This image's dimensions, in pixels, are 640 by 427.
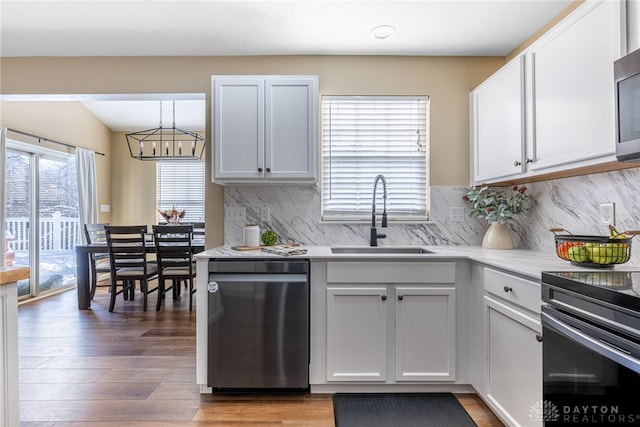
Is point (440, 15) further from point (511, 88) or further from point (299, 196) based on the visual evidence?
point (299, 196)

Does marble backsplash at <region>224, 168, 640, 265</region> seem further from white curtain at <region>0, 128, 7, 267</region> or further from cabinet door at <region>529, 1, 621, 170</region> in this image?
white curtain at <region>0, 128, 7, 267</region>

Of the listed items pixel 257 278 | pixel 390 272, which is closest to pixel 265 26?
pixel 257 278

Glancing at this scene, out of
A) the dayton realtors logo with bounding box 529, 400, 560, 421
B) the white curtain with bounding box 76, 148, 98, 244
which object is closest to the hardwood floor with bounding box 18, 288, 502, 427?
the dayton realtors logo with bounding box 529, 400, 560, 421

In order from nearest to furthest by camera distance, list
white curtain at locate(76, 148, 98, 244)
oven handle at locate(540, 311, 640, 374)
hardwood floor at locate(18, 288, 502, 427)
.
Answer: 1. oven handle at locate(540, 311, 640, 374)
2. hardwood floor at locate(18, 288, 502, 427)
3. white curtain at locate(76, 148, 98, 244)

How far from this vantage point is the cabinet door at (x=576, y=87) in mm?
1479

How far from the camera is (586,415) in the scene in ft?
3.80

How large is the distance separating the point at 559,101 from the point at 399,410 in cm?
187

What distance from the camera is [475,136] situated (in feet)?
8.76

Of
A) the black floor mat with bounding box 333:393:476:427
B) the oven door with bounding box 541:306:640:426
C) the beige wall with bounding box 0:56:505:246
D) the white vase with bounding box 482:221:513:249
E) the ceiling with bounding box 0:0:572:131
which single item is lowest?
the black floor mat with bounding box 333:393:476:427

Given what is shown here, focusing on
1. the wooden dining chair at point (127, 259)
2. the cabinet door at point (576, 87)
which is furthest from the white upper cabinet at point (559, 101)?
the wooden dining chair at point (127, 259)

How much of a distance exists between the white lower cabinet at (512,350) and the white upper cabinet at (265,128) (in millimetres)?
1367

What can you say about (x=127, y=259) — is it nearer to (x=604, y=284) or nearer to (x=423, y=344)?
(x=423, y=344)

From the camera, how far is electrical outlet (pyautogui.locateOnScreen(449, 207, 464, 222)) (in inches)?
111

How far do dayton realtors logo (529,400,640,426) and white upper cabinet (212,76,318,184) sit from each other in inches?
70.2
